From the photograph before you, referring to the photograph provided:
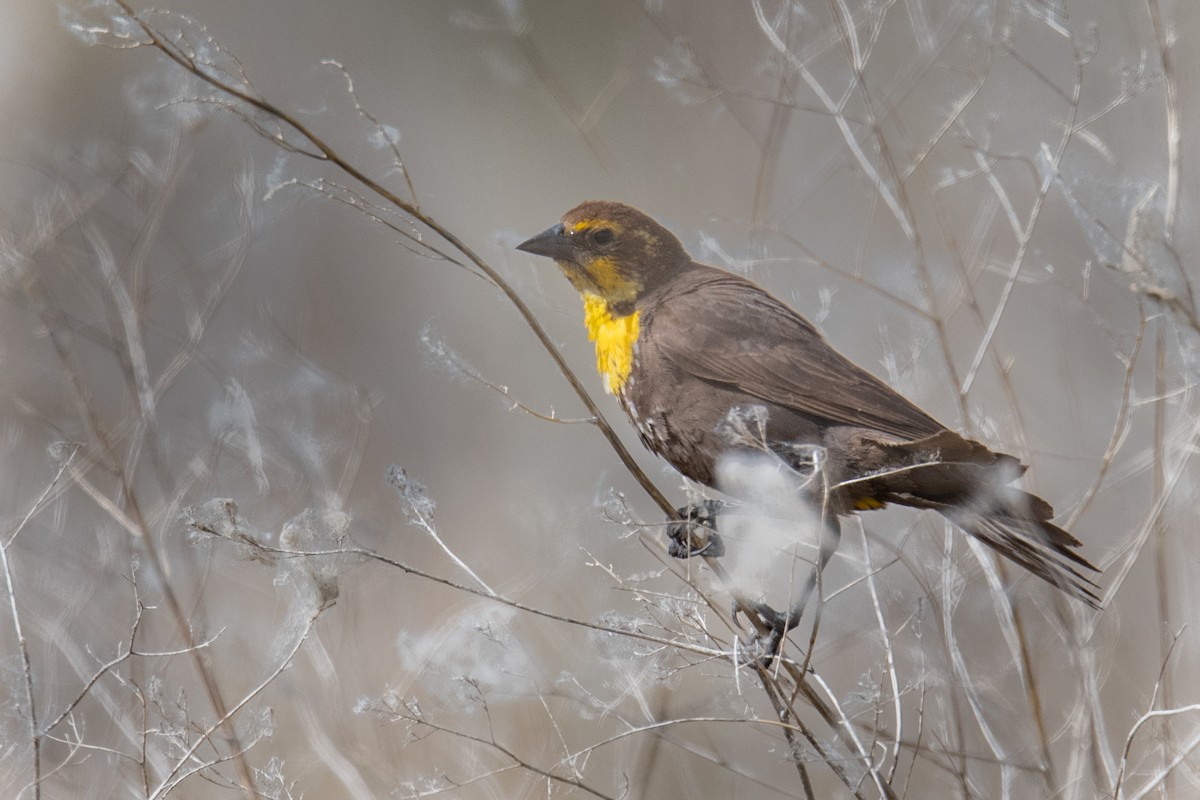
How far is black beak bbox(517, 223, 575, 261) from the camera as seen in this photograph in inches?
99.3

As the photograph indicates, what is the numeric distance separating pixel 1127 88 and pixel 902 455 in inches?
40.0

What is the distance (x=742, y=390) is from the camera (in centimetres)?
251

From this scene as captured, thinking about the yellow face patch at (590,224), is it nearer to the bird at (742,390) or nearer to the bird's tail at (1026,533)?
the bird at (742,390)

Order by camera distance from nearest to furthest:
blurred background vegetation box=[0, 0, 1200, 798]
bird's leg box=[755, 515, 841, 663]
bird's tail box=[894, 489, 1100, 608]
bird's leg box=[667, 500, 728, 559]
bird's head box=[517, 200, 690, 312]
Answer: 1. bird's tail box=[894, 489, 1100, 608]
2. blurred background vegetation box=[0, 0, 1200, 798]
3. bird's leg box=[755, 515, 841, 663]
4. bird's leg box=[667, 500, 728, 559]
5. bird's head box=[517, 200, 690, 312]

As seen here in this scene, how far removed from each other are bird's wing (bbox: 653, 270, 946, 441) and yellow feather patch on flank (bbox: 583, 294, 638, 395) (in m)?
0.07

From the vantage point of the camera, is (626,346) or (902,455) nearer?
(902,455)

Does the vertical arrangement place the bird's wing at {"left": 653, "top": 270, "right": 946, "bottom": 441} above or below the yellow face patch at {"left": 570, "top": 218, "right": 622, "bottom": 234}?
below

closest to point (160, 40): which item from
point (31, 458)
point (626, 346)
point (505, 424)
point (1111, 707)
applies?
point (626, 346)

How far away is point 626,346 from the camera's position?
261 centimetres

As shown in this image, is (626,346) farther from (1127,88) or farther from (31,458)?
(31,458)

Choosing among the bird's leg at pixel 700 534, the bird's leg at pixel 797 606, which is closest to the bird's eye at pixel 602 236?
the bird's leg at pixel 700 534

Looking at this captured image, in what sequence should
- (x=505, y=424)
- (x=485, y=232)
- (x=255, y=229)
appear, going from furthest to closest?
(x=505, y=424), (x=485, y=232), (x=255, y=229)

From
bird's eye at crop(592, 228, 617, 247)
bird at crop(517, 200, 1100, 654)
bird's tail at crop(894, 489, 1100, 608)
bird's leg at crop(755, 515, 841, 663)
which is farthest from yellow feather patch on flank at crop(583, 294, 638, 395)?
bird's tail at crop(894, 489, 1100, 608)

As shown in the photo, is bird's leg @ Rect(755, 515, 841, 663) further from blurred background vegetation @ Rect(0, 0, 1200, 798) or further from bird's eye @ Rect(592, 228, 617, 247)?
bird's eye @ Rect(592, 228, 617, 247)
